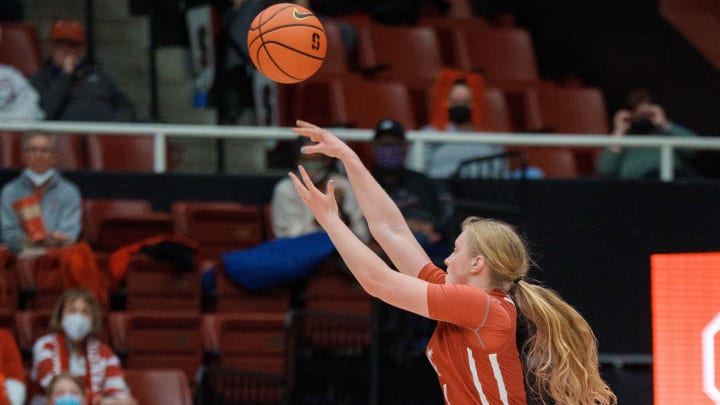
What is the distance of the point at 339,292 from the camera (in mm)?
7691

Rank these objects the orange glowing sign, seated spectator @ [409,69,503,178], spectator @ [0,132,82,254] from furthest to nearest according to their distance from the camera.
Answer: seated spectator @ [409,69,503,178] < spectator @ [0,132,82,254] < the orange glowing sign

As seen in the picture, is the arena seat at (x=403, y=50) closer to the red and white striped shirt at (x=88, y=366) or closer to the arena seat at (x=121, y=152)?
the arena seat at (x=121, y=152)

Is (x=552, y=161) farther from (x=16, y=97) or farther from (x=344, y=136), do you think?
(x=16, y=97)

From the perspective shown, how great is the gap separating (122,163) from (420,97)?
7.93ft

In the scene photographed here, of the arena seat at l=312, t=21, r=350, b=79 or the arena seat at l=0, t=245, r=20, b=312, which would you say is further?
the arena seat at l=312, t=21, r=350, b=79

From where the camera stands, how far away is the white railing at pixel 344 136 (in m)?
8.16

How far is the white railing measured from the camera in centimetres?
816

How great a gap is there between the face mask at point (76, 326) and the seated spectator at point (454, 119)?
2.43m

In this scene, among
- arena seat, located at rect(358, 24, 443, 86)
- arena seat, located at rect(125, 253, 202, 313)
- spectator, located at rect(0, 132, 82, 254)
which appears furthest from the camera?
arena seat, located at rect(358, 24, 443, 86)

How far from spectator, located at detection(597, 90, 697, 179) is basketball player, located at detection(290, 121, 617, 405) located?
483cm

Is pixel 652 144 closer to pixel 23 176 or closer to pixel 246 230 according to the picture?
pixel 246 230

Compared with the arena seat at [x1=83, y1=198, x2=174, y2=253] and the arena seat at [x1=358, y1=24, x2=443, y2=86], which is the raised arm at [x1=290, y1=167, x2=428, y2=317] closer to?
the arena seat at [x1=83, y1=198, x2=174, y2=253]

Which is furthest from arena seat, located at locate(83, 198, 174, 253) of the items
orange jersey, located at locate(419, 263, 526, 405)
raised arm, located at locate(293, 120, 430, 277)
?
orange jersey, located at locate(419, 263, 526, 405)

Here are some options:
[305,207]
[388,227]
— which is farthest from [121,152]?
[388,227]
